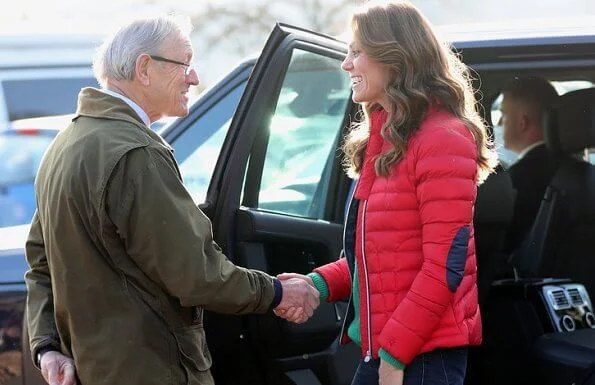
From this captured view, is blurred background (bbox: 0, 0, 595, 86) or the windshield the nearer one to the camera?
the windshield

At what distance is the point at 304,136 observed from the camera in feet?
11.6

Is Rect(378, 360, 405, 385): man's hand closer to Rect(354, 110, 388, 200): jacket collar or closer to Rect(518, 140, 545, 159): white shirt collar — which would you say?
Rect(354, 110, 388, 200): jacket collar

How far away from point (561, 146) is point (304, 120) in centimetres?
176

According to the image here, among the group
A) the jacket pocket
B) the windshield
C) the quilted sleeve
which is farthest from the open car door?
the windshield

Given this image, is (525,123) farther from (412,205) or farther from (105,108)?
(105,108)

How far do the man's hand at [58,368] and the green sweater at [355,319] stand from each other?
28.2 inches

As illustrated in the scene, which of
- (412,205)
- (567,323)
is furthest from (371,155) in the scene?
(567,323)

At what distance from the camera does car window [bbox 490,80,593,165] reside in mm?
4488

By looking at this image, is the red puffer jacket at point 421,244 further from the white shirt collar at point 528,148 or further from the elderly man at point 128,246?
the white shirt collar at point 528,148

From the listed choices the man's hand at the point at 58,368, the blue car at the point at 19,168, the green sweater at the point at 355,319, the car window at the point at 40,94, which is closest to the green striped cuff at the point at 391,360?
the green sweater at the point at 355,319

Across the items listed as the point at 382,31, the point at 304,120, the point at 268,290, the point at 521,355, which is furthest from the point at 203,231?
the point at 521,355

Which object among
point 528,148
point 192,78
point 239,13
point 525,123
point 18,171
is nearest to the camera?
point 192,78

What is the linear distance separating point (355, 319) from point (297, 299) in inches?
7.0

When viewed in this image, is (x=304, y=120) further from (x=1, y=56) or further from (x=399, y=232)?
(x=1, y=56)
